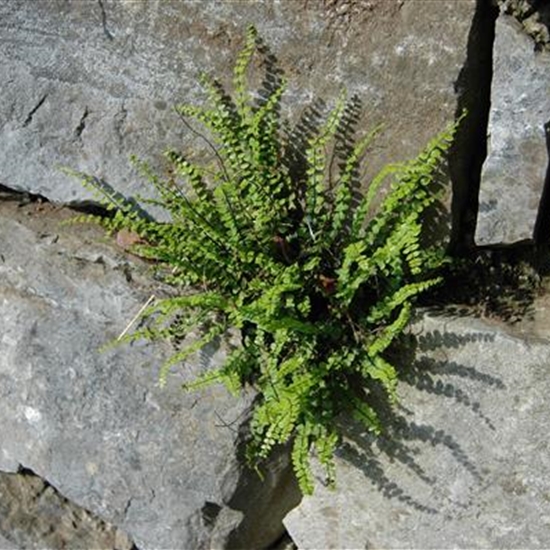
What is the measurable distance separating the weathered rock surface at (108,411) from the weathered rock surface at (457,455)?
1.35 ft

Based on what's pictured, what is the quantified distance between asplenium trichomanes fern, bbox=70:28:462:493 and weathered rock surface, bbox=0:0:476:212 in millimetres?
124

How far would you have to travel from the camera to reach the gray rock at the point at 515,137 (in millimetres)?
4043

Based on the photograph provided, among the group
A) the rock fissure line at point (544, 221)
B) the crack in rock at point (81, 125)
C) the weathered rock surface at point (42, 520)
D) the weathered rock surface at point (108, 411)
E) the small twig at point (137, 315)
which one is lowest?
the weathered rock surface at point (42, 520)

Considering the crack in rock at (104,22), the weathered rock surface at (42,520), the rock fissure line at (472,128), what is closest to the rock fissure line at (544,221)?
the rock fissure line at (472,128)

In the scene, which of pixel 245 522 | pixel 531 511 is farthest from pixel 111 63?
pixel 531 511

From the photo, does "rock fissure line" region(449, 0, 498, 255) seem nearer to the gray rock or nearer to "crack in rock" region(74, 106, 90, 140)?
the gray rock

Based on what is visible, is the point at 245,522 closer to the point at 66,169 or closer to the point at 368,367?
the point at 368,367

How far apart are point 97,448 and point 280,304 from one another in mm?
1372

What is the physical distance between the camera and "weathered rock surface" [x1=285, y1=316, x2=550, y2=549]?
427cm

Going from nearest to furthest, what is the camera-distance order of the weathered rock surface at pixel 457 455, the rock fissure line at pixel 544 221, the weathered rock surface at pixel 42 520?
1. the rock fissure line at pixel 544 221
2. the weathered rock surface at pixel 457 455
3. the weathered rock surface at pixel 42 520

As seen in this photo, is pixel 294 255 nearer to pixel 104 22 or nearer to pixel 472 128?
pixel 472 128

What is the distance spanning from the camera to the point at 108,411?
192 inches

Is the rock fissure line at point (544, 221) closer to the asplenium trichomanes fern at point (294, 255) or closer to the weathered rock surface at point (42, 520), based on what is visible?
the asplenium trichomanes fern at point (294, 255)

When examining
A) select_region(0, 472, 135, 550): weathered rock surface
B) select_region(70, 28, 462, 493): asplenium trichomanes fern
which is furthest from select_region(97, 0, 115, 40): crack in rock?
select_region(0, 472, 135, 550): weathered rock surface
